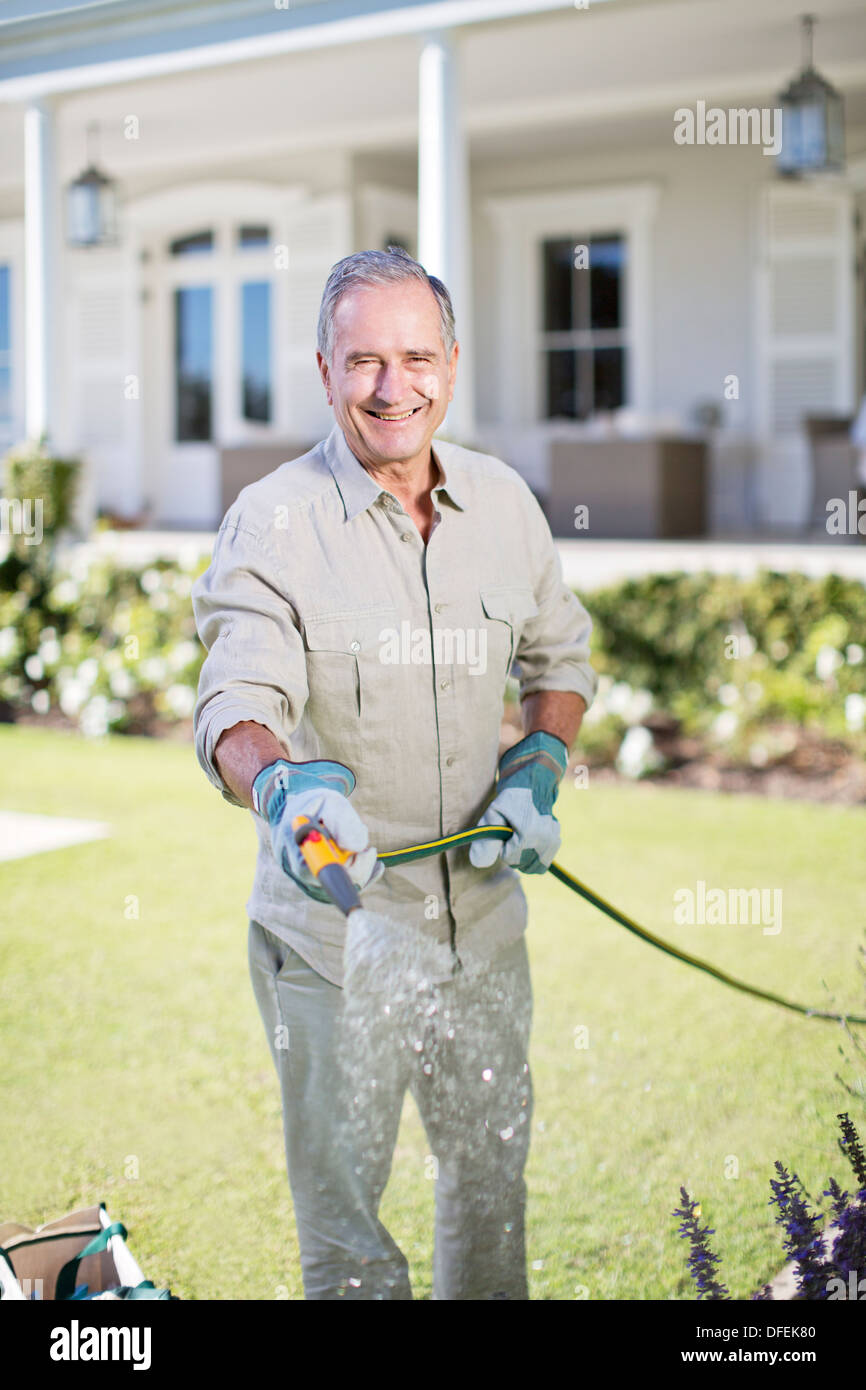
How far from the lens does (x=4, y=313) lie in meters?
13.7

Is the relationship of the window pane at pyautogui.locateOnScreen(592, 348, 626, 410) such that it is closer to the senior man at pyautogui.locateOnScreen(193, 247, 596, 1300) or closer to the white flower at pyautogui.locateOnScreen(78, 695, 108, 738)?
the white flower at pyautogui.locateOnScreen(78, 695, 108, 738)

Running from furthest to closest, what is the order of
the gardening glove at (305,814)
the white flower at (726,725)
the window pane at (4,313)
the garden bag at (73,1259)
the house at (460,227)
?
1. the window pane at (4,313)
2. the house at (460,227)
3. the white flower at (726,725)
4. the garden bag at (73,1259)
5. the gardening glove at (305,814)

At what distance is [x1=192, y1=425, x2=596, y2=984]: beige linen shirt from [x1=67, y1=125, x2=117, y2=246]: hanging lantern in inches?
319

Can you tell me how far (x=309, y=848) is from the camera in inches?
70.4

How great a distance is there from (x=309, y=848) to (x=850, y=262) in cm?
962

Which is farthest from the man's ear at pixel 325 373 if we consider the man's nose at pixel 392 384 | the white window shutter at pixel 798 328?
the white window shutter at pixel 798 328

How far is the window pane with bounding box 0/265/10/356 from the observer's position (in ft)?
44.9

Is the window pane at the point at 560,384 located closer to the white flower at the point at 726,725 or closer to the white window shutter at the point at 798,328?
the white window shutter at the point at 798,328

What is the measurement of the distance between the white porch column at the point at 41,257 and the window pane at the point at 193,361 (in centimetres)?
351

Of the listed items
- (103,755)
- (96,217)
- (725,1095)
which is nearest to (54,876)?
(103,755)

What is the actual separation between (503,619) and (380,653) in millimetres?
247

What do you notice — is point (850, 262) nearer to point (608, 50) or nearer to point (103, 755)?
point (608, 50)

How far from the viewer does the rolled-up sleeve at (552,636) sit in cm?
245

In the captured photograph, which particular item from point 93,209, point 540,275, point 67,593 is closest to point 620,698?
point 67,593
